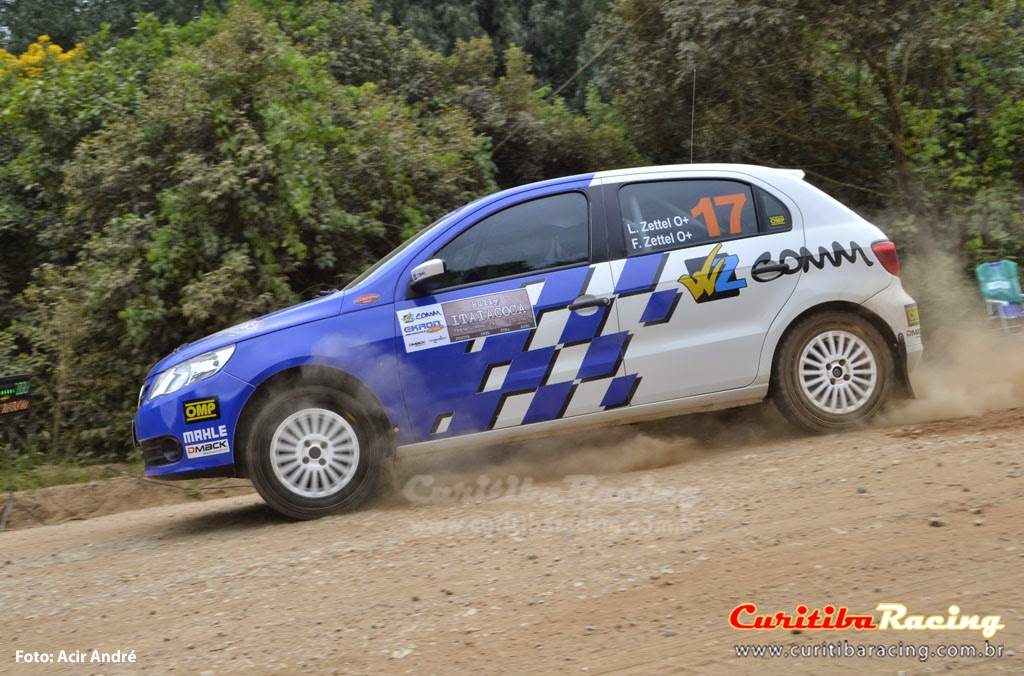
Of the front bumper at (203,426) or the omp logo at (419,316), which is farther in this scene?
the omp logo at (419,316)

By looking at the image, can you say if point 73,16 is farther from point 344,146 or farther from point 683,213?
point 683,213

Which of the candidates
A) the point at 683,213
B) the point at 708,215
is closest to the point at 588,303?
the point at 683,213

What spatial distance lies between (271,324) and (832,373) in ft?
11.5

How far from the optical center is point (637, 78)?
12469 mm

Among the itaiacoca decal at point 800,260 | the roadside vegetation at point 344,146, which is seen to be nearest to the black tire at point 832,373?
the itaiacoca decal at point 800,260

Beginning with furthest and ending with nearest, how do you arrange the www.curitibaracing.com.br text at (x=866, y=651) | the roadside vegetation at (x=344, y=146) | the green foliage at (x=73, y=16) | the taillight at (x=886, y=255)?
1. the green foliage at (x=73, y=16)
2. the roadside vegetation at (x=344, y=146)
3. the taillight at (x=886, y=255)
4. the www.curitibaracing.com.br text at (x=866, y=651)

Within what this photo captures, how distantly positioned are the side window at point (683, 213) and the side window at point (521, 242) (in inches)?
12.1

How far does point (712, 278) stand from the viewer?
6234mm

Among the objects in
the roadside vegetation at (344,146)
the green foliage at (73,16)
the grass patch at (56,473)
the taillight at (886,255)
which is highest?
the green foliage at (73,16)

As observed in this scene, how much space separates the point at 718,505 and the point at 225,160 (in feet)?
20.2

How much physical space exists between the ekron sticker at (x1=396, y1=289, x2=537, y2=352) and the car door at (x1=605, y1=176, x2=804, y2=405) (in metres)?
0.61

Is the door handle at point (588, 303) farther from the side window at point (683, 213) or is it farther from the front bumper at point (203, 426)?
the front bumper at point (203, 426)

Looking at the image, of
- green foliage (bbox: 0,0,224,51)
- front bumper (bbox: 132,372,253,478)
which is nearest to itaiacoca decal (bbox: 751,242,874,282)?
front bumper (bbox: 132,372,253,478)

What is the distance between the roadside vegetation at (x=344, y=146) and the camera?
938 cm
